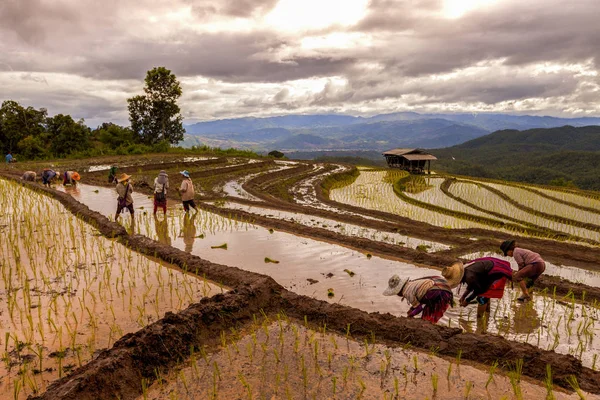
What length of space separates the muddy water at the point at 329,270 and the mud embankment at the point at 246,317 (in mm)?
727

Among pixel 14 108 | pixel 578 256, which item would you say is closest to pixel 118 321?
pixel 578 256

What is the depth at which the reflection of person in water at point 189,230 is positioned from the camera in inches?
326

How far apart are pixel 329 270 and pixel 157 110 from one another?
31146mm

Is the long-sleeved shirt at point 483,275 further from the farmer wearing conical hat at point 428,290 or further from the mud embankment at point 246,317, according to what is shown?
the mud embankment at point 246,317

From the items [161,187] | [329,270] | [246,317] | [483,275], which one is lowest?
[329,270]

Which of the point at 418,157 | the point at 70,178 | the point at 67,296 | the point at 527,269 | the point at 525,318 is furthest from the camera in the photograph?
the point at 418,157

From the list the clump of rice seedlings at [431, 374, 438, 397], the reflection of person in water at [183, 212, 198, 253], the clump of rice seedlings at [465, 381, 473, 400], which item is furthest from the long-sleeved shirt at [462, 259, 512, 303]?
the reflection of person in water at [183, 212, 198, 253]

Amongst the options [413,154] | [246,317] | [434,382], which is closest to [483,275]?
[434,382]

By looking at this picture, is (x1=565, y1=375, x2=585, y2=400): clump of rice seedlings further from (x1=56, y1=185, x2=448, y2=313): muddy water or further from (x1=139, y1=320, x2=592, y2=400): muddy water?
(x1=56, y1=185, x2=448, y2=313): muddy water

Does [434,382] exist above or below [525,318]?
above

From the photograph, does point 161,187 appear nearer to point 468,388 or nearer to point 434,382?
point 434,382

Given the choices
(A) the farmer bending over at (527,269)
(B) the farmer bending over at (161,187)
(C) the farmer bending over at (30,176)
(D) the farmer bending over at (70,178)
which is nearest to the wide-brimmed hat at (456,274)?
(A) the farmer bending over at (527,269)

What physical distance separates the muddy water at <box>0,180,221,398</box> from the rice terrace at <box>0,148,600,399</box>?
0.03m

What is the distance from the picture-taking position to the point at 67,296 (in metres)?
5.19
